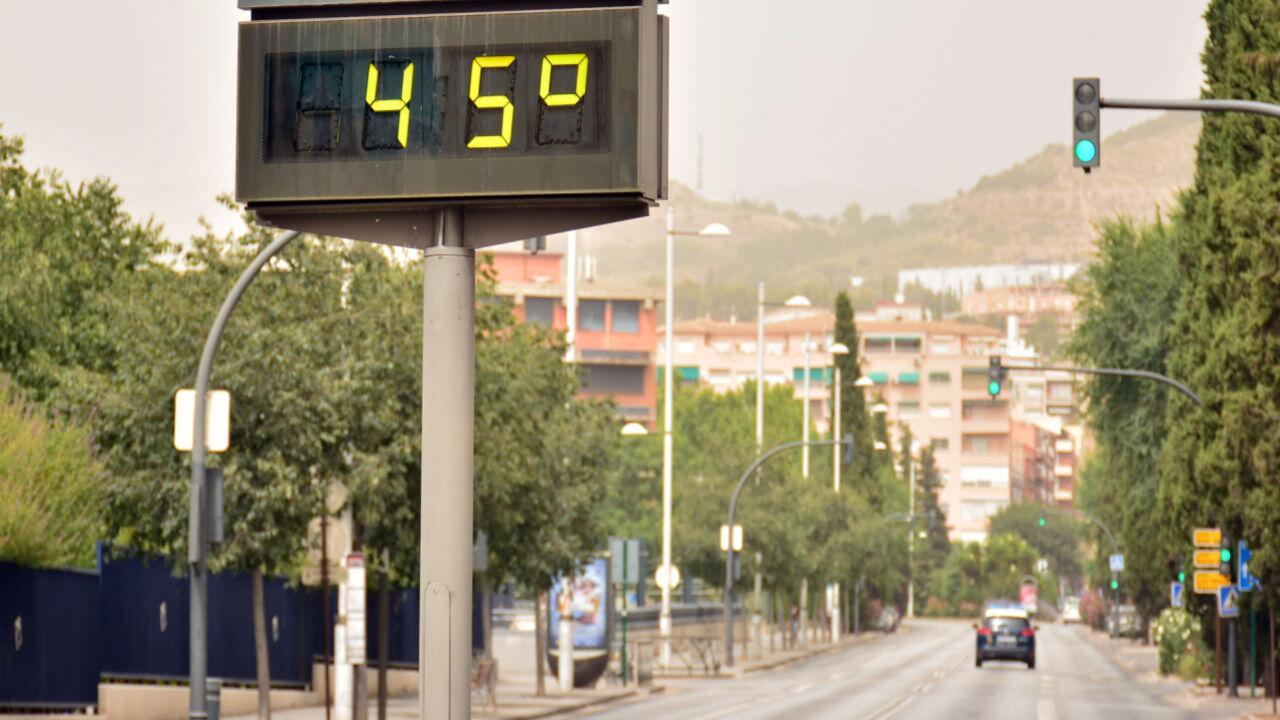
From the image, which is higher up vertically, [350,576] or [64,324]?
[64,324]

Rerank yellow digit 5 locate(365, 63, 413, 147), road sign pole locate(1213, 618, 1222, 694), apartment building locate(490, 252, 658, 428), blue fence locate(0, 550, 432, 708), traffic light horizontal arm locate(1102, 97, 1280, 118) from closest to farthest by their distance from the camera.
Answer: yellow digit 5 locate(365, 63, 413, 147) → traffic light horizontal arm locate(1102, 97, 1280, 118) → blue fence locate(0, 550, 432, 708) → road sign pole locate(1213, 618, 1222, 694) → apartment building locate(490, 252, 658, 428)

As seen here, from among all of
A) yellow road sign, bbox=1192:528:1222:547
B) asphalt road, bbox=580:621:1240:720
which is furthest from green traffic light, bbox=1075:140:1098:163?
yellow road sign, bbox=1192:528:1222:547

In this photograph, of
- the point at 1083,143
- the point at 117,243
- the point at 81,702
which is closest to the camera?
the point at 1083,143

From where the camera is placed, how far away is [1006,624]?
63.8m

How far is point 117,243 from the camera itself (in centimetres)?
4497

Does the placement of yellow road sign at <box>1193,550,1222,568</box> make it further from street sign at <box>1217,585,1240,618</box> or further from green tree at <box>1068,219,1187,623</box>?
green tree at <box>1068,219,1187,623</box>

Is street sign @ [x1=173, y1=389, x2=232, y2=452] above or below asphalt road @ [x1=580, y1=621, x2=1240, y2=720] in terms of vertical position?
above

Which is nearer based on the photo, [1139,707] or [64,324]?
[64,324]

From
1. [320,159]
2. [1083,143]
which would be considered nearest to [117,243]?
[1083,143]

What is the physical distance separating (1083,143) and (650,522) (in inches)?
3182

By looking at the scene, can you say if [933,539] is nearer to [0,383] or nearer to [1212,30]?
[1212,30]

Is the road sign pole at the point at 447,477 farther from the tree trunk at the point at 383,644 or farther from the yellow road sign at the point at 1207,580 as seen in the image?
the yellow road sign at the point at 1207,580

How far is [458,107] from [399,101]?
28 centimetres

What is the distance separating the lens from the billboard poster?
48500 millimetres
